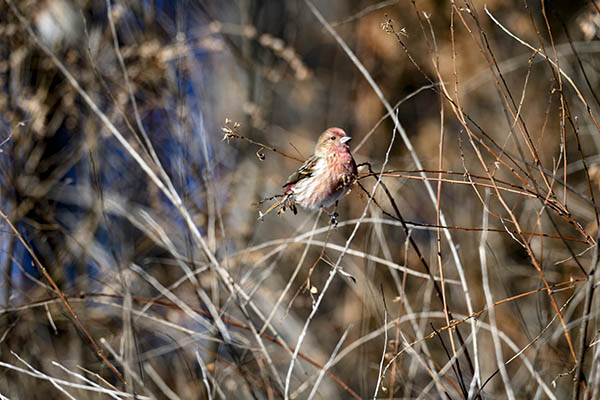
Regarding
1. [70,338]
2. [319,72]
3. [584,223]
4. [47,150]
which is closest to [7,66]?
[47,150]

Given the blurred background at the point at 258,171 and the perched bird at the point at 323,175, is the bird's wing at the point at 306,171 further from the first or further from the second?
the blurred background at the point at 258,171

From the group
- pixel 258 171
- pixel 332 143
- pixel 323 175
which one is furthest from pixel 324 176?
pixel 258 171

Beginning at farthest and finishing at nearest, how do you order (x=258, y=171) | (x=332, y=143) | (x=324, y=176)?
(x=258, y=171) < (x=332, y=143) < (x=324, y=176)

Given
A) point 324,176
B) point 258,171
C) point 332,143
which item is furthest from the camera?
point 258,171

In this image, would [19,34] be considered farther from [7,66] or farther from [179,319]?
[179,319]

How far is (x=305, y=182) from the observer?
2928mm

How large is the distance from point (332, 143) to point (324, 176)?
21cm

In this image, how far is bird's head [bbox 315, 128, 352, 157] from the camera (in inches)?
113

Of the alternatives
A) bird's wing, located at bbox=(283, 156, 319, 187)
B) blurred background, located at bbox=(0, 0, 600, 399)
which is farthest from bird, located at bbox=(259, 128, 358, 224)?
blurred background, located at bbox=(0, 0, 600, 399)

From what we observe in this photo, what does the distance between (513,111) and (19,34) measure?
18.2ft

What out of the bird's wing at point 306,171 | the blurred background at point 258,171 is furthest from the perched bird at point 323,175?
the blurred background at point 258,171

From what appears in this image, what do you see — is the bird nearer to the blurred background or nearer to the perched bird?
the perched bird

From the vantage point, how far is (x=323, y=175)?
2.82m

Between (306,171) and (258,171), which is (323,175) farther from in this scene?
(258,171)
